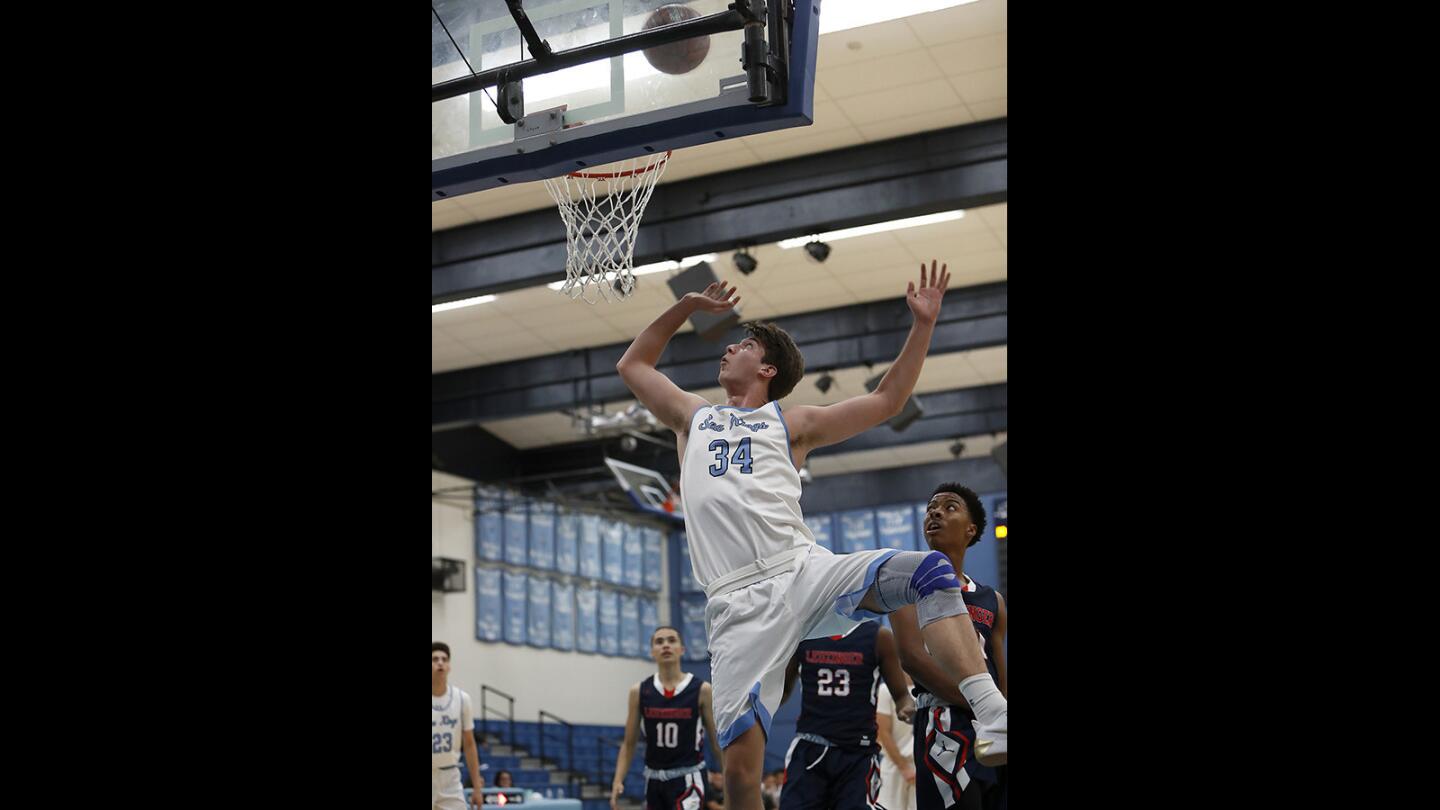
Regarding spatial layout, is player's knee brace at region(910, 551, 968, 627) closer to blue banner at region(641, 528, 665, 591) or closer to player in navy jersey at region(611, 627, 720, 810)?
player in navy jersey at region(611, 627, 720, 810)

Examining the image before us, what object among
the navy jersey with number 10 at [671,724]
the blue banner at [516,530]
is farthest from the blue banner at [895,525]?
the navy jersey with number 10 at [671,724]

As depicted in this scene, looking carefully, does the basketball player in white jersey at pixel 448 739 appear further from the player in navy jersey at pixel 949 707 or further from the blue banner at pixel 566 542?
the blue banner at pixel 566 542

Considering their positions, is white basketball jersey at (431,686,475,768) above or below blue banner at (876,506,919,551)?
below

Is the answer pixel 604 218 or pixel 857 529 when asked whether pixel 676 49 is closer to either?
pixel 604 218

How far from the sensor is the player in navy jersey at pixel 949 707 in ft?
16.6

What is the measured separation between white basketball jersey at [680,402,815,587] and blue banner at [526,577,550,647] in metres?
20.7

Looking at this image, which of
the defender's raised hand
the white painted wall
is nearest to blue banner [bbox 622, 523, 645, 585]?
the white painted wall

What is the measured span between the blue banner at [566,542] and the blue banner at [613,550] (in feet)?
3.11

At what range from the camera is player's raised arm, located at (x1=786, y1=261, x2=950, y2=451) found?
4766 mm

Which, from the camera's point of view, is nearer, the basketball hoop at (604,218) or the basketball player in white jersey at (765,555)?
the basketball player in white jersey at (765,555)
